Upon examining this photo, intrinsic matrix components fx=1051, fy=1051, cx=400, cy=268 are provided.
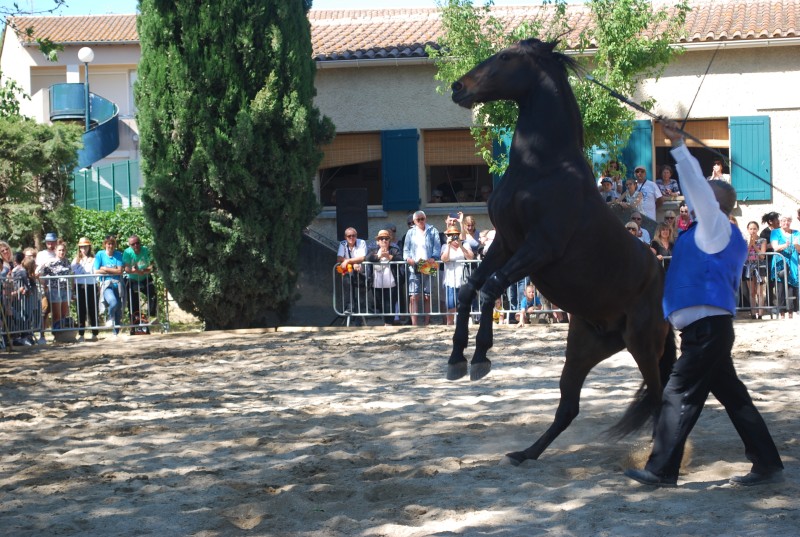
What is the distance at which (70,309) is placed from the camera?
15.5m

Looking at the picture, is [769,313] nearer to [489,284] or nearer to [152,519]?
[489,284]

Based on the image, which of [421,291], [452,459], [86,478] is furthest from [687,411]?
[421,291]

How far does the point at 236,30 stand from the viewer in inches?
636

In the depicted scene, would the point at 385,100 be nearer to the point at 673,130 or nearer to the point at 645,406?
the point at 645,406

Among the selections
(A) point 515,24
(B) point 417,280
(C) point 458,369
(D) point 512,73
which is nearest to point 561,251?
(C) point 458,369

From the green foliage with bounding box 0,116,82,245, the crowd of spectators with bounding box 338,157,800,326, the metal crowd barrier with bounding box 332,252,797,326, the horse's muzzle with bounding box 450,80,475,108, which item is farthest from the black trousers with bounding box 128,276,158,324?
the horse's muzzle with bounding box 450,80,475,108

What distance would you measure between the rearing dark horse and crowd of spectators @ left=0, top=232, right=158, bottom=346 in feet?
30.9

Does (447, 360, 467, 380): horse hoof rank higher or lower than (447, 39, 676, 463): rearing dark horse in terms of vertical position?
lower

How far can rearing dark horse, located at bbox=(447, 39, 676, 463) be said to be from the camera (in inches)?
248

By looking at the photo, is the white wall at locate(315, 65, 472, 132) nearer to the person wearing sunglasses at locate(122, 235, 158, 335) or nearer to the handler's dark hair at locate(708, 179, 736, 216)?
the person wearing sunglasses at locate(122, 235, 158, 335)

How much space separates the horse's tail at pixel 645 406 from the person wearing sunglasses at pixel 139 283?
1016 cm

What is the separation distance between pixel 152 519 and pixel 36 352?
8724mm

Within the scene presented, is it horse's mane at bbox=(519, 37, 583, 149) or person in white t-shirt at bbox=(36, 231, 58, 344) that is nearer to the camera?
horse's mane at bbox=(519, 37, 583, 149)

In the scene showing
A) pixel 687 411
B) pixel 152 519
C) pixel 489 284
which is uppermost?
pixel 489 284
